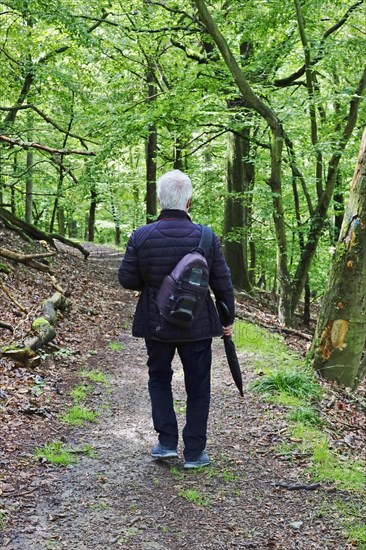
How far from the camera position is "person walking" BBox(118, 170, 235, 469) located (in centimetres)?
386

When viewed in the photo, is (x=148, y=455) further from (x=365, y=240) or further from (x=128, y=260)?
(x=365, y=240)

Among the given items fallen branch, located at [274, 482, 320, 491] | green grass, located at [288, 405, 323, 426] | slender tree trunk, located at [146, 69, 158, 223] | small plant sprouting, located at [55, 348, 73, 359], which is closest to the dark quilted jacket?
fallen branch, located at [274, 482, 320, 491]

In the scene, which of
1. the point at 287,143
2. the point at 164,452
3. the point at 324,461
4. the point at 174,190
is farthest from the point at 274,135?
the point at 164,452

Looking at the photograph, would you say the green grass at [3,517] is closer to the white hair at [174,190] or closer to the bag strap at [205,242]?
the bag strap at [205,242]

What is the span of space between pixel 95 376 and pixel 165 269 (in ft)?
10.4

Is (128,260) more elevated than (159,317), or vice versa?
(128,260)

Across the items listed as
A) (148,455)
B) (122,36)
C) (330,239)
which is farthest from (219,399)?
(122,36)

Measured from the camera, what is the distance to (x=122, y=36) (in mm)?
13273

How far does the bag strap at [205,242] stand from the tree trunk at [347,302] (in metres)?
3.29

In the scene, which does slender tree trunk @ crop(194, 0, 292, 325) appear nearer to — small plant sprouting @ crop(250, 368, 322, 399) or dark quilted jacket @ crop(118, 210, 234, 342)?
small plant sprouting @ crop(250, 368, 322, 399)

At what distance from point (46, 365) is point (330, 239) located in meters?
8.50

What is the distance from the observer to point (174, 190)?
3846 mm

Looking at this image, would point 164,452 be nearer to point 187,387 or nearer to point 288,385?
point 187,387

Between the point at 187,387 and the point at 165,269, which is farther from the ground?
the point at 165,269
